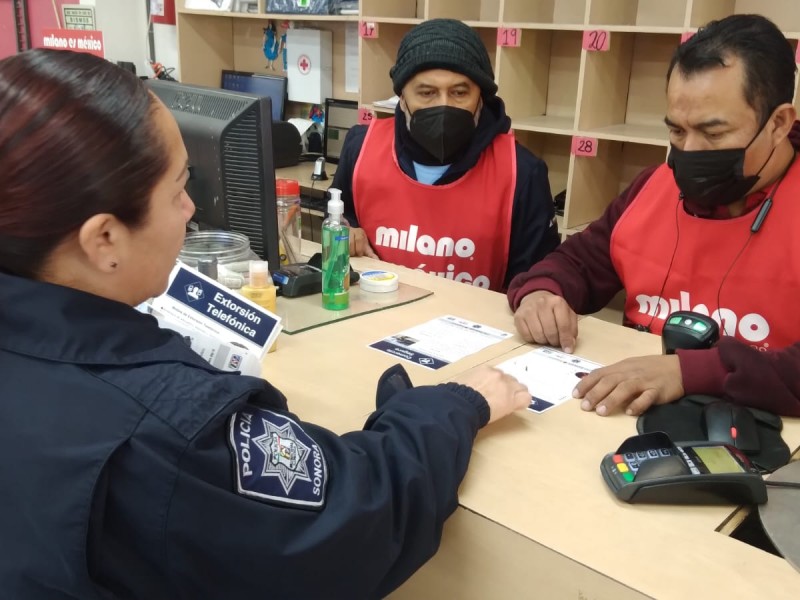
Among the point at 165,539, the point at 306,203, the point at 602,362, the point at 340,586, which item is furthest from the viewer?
the point at 306,203

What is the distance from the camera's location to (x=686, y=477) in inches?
35.9

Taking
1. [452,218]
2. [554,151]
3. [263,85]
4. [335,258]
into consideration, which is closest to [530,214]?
[452,218]

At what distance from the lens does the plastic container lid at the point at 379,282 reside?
172 cm

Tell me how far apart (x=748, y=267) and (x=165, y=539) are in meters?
1.36

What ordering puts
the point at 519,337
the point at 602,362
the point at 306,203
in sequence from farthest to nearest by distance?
1. the point at 306,203
2. the point at 519,337
3. the point at 602,362

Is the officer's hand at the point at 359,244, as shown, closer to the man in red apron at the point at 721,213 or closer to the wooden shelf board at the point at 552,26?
the man in red apron at the point at 721,213

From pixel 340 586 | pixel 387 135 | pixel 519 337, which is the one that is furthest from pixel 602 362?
pixel 387 135

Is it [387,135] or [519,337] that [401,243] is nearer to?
[387,135]

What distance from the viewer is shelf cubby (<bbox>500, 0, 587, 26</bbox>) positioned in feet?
9.66

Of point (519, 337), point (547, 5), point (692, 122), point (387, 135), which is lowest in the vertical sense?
point (519, 337)

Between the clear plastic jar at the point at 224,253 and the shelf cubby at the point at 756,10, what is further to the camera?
the shelf cubby at the point at 756,10

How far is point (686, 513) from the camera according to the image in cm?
92

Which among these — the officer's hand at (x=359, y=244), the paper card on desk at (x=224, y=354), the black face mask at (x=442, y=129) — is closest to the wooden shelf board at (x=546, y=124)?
the black face mask at (x=442, y=129)

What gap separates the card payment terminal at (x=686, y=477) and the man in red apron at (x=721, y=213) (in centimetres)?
47
